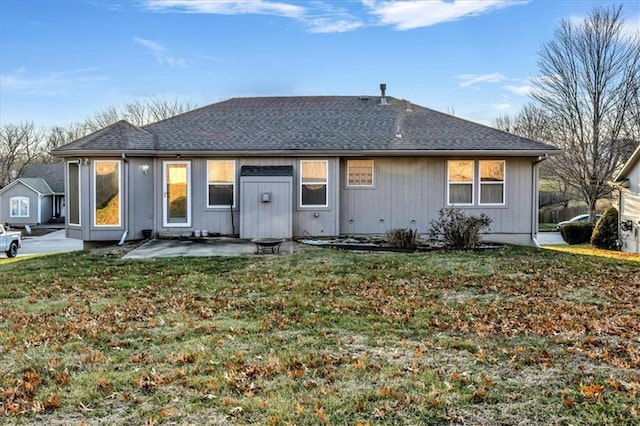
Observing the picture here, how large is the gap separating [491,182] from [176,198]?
9.07 metres

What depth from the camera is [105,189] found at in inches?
535

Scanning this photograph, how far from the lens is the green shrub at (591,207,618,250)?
61.4 ft

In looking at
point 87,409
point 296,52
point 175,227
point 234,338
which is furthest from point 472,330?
point 296,52

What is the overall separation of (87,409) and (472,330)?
365 centimetres

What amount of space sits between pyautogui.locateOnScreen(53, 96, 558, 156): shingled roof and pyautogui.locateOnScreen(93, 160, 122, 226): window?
490 mm

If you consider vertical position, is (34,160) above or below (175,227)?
above

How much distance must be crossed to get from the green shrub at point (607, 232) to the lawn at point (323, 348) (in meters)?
11.6

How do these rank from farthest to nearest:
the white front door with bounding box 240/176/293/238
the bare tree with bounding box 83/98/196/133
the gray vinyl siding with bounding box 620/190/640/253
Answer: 1. the bare tree with bounding box 83/98/196/133
2. the gray vinyl siding with bounding box 620/190/640/253
3. the white front door with bounding box 240/176/293/238

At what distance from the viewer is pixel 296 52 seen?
2005 cm

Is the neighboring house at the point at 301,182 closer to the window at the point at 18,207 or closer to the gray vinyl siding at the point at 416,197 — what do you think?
the gray vinyl siding at the point at 416,197

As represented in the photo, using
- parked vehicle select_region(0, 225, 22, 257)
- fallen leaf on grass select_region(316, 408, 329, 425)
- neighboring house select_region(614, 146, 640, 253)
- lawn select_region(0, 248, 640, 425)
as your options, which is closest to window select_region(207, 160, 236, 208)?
lawn select_region(0, 248, 640, 425)

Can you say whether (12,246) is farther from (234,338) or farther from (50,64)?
(234,338)

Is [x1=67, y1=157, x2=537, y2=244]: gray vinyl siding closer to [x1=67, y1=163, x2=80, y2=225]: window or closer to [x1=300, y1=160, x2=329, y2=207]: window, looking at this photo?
[x1=300, y1=160, x2=329, y2=207]: window

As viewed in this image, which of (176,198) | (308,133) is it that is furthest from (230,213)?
(308,133)
